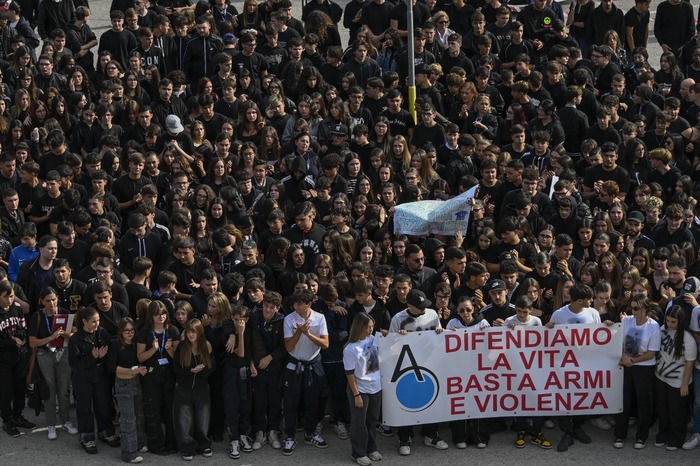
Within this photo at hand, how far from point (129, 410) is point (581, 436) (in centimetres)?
474

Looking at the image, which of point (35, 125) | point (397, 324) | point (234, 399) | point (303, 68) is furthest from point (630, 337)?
point (35, 125)

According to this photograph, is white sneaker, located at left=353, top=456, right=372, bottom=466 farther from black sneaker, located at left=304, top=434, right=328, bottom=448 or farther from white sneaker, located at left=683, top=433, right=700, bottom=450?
white sneaker, located at left=683, top=433, right=700, bottom=450

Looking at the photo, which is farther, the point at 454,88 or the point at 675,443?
the point at 454,88

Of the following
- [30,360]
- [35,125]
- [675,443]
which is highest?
[35,125]

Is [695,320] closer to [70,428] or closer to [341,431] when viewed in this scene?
[341,431]

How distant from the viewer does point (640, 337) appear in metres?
14.7

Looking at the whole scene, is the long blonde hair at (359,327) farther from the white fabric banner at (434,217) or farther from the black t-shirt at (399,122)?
the black t-shirt at (399,122)

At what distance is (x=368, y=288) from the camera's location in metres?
14.9

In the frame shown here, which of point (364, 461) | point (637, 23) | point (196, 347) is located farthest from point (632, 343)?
point (637, 23)

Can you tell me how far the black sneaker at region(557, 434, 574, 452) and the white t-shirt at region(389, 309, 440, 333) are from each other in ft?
5.88

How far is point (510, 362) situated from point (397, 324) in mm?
1279

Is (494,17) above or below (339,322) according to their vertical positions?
above

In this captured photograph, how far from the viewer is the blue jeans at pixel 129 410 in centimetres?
1456

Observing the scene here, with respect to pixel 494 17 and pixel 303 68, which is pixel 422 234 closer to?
pixel 303 68
